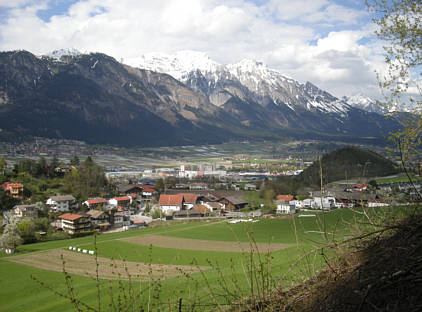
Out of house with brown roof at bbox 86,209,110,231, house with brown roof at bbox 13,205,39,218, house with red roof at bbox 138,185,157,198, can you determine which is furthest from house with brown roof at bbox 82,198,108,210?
house with red roof at bbox 138,185,157,198

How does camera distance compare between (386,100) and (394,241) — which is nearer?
(394,241)

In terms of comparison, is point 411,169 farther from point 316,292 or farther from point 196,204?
point 196,204

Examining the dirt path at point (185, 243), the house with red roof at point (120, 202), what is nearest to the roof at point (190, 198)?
the house with red roof at point (120, 202)

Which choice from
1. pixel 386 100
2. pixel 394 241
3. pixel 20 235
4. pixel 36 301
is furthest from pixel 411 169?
pixel 20 235

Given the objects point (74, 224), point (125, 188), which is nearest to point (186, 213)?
point (74, 224)

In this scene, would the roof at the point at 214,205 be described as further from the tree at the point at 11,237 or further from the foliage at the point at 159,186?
the tree at the point at 11,237

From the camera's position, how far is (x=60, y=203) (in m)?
47.6

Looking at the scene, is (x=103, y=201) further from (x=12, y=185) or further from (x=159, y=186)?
(x=159, y=186)

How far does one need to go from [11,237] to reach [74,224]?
851cm

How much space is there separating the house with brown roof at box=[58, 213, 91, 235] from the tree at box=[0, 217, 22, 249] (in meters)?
7.13

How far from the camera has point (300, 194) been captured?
58531 mm

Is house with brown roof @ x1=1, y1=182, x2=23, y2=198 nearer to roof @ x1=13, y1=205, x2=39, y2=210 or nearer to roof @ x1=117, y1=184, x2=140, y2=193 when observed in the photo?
roof @ x1=13, y1=205, x2=39, y2=210

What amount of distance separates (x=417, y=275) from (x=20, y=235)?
3765 centimetres

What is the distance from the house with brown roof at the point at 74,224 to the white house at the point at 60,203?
19.1 ft
